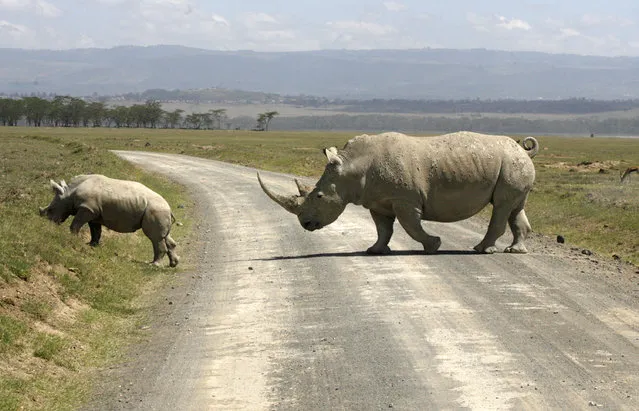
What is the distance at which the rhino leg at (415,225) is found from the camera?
2038 cm

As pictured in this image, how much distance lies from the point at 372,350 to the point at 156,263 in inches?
345

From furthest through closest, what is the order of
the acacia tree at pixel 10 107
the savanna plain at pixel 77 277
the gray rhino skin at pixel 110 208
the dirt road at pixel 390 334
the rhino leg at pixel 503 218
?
the acacia tree at pixel 10 107, the rhino leg at pixel 503 218, the gray rhino skin at pixel 110 208, the savanna plain at pixel 77 277, the dirt road at pixel 390 334

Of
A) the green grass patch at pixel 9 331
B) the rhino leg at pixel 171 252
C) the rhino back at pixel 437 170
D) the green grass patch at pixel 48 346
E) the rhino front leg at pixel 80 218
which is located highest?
the rhino back at pixel 437 170

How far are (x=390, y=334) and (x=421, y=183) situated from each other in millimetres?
7795

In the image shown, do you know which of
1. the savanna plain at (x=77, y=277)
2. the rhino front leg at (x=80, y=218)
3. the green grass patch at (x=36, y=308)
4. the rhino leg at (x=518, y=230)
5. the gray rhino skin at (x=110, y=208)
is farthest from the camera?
the rhino leg at (x=518, y=230)

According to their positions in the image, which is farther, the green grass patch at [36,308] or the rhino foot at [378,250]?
the rhino foot at [378,250]

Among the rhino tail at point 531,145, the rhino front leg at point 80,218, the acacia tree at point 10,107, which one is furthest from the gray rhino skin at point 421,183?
the acacia tree at point 10,107

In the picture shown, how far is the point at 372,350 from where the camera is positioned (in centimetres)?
1209

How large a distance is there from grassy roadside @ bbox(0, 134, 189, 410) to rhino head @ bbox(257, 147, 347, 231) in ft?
10.2

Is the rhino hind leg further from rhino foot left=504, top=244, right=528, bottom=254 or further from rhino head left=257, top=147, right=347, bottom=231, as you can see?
rhino head left=257, top=147, right=347, bottom=231

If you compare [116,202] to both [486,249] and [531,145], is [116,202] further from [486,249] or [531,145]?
[531,145]

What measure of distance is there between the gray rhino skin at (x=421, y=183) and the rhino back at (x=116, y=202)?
7.92 ft

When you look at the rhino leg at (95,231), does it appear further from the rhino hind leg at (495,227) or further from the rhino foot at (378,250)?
the rhino hind leg at (495,227)

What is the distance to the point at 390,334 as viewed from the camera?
12.9 m
